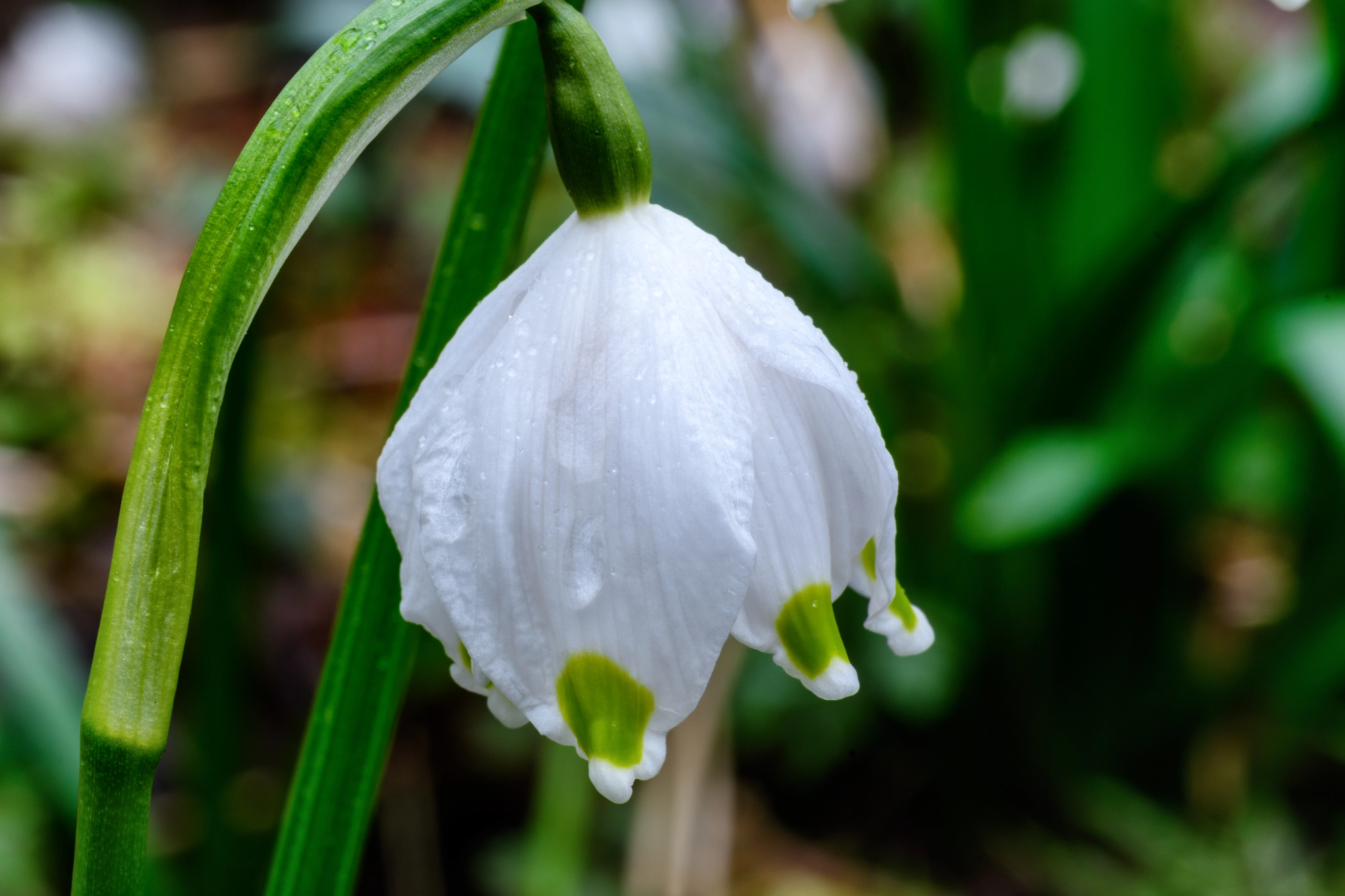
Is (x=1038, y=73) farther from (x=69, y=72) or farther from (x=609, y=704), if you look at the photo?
(x=69, y=72)

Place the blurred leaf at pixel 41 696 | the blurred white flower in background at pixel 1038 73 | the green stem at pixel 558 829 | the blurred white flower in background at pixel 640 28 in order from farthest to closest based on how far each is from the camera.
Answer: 1. the blurred white flower in background at pixel 640 28
2. the blurred white flower in background at pixel 1038 73
3. the green stem at pixel 558 829
4. the blurred leaf at pixel 41 696

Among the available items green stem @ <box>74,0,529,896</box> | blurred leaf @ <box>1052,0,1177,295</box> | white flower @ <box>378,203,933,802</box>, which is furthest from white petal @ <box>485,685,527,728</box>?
blurred leaf @ <box>1052,0,1177,295</box>

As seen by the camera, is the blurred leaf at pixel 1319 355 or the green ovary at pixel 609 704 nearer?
the green ovary at pixel 609 704

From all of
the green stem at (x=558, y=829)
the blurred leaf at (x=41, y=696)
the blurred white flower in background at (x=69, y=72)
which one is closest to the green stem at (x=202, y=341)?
the blurred leaf at (x=41, y=696)

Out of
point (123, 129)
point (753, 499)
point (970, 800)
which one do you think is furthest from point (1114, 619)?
point (123, 129)

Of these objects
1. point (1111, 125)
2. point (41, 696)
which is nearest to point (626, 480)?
point (41, 696)

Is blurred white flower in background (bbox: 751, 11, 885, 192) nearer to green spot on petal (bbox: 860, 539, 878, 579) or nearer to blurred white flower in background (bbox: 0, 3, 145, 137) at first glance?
blurred white flower in background (bbox: 0, 3, 145, 137)

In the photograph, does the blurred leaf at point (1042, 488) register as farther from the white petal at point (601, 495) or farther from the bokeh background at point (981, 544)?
the white petal at point (601, 495)

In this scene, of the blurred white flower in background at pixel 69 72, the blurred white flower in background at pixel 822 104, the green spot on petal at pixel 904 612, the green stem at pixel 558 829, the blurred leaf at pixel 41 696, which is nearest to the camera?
the green spot on petal at pixel 904 612
